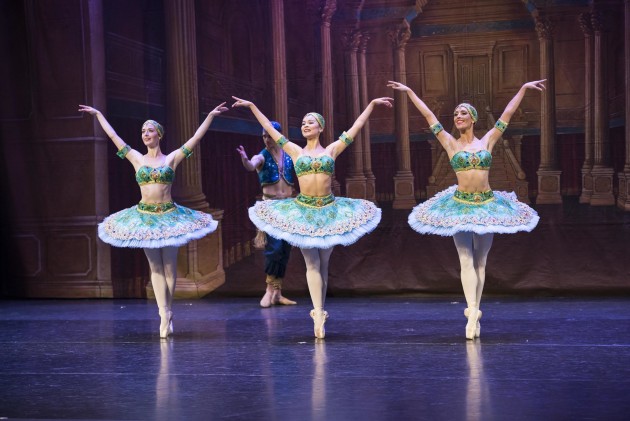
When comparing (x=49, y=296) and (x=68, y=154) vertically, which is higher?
(x=68, y=154)

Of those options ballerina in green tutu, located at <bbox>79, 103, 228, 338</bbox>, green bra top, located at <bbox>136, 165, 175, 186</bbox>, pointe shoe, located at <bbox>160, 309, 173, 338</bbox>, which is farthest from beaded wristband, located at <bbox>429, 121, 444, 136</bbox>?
pointe shoe, located at <bbox>160, 309, 173, 338</bbox>

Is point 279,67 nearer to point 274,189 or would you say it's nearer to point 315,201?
point 274,189

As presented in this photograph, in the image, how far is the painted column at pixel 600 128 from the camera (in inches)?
295

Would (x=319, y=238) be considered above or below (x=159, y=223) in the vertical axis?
below

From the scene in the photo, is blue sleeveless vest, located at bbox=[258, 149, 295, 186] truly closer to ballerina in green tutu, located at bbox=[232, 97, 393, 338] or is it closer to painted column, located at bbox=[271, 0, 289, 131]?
painted column, located at bbox=[271, 0, 289, 131]

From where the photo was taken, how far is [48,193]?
28.2ft

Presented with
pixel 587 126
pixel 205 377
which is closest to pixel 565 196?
pixel 587 126

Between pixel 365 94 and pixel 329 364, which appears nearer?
pixel 329 364

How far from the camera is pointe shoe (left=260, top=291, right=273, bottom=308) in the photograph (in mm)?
7641

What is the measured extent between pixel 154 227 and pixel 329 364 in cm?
167

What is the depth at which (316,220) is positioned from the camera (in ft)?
18.4

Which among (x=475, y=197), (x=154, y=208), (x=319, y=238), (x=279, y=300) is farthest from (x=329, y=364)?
(x=279, y=300)

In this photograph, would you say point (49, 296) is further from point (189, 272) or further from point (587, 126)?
point (587, 126)

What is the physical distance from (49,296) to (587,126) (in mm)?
5275
